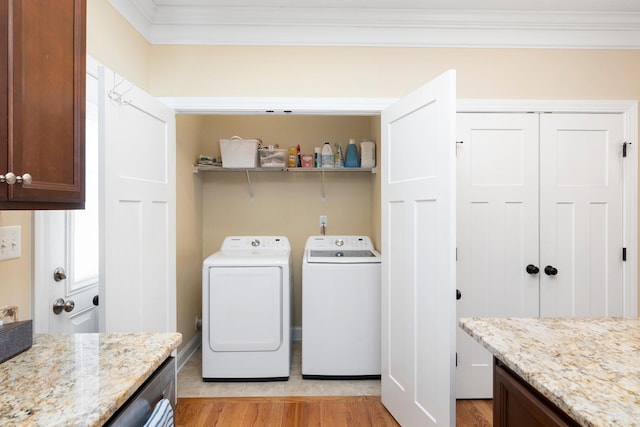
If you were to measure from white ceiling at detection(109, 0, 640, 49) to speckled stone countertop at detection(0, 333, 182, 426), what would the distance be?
1.85m

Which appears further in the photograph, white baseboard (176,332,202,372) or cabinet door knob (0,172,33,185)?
white baseboard (176,332,202,372)

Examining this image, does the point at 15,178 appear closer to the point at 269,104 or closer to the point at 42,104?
the point at 42,104

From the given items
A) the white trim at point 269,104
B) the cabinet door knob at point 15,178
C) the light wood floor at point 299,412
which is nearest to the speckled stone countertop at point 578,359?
Result: the light wood floor at point 299,412

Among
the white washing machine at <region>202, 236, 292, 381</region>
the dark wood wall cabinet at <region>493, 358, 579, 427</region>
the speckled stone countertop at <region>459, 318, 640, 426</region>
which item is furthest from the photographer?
the white washing machine at <region>202, 236, 292, 381</region>

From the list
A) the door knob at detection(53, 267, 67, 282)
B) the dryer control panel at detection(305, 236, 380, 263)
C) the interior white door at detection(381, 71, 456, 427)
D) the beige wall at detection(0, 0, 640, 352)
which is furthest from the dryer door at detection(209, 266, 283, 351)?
the beige wall at detection(0, 0, 640, 352)

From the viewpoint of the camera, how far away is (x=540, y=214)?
2.31 metres

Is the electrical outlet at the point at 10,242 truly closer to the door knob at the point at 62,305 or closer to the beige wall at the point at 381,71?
the door knob at the point at 62,305

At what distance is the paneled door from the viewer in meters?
2.29

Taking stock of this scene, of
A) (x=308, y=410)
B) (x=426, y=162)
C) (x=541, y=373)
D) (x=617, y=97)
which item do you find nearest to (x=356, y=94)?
(x=426, y=162)

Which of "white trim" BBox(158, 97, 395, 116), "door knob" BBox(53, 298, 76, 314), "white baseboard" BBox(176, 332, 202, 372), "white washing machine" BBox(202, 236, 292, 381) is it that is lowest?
"white baseboard" BBox(176, 332, 202, 372)

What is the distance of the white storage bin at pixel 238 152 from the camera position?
317 cm

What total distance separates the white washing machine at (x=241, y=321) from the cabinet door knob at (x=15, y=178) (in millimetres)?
1769

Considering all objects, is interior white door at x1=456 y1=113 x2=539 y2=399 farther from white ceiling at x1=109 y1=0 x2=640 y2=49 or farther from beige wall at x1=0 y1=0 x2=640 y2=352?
white ceiling at x1=109 y1=0 x2=640 y2=49

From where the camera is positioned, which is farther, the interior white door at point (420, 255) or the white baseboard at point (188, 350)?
the white baseboard at point (188, 350)
